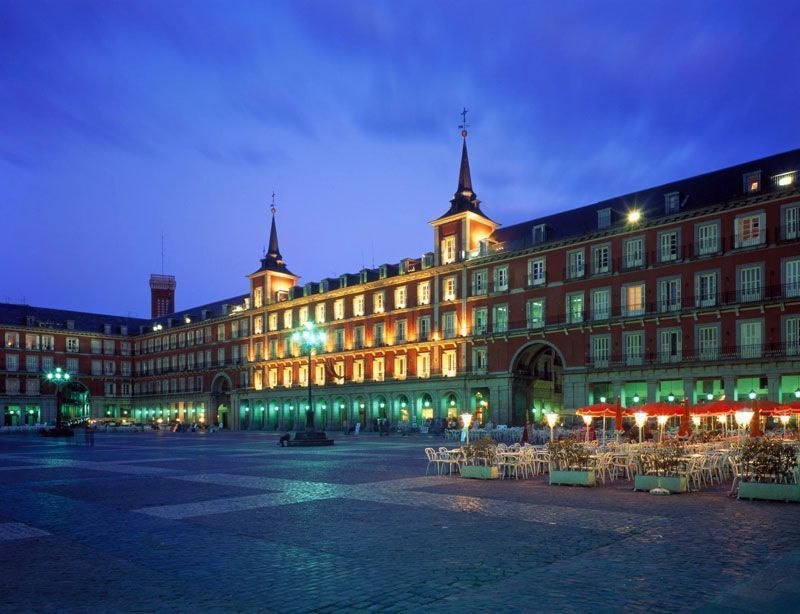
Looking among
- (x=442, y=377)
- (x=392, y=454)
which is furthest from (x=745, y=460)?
(x=442, y=377)

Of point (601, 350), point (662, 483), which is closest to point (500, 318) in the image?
point (601, 350)

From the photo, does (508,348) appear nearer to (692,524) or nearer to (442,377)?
(442,377)

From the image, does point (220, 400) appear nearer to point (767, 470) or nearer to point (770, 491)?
point (767, 470)

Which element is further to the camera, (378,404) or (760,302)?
(378,404)

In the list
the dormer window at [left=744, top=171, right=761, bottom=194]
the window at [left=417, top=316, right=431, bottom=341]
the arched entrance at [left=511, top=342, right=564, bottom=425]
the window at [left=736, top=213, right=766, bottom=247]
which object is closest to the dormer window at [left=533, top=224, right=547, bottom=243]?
the arched entrance at [left=511, top=342, right=564, bottom=425]

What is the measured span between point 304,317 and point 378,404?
1314 cm

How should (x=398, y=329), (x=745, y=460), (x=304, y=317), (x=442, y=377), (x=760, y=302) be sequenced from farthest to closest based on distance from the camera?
(x=304, y=317) → (x=398, y=329) → (x=442, y=377) → (x=760, y=302) → (x=745, y=460)

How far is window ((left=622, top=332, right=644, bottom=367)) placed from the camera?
41.5 metres

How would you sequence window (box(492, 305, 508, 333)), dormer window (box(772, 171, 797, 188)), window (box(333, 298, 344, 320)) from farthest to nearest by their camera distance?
window (box(333, 298, 344, 320)), window (box(492, 305, 508, 333)), dormer window (box(772, 171, 797, 188))

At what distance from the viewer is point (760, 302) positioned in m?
36.3

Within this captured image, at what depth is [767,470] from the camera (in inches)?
518

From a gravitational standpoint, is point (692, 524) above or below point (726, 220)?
below

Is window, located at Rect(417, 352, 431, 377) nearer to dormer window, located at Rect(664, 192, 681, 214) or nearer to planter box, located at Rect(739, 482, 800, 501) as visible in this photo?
dormer window, located at Rect(664, 192, 681, 214)

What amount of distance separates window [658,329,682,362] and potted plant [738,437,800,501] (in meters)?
27.7
